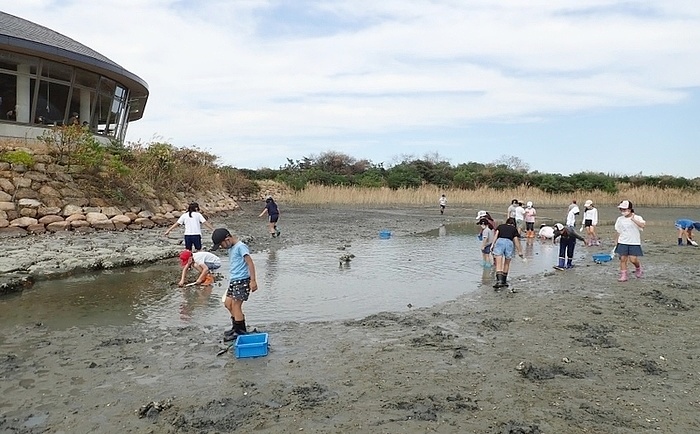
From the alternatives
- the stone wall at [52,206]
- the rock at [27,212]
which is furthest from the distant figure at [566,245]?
the rock at [27,212]

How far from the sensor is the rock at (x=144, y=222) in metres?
20.1

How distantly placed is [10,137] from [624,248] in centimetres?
2271

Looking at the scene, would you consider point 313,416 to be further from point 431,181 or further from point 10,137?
point 431,181

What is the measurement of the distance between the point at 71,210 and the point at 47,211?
776 mm

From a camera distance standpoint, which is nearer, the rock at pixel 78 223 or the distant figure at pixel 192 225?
the distant figure at pixel 192 225

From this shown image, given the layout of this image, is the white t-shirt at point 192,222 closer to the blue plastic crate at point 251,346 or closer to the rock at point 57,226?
the blue plastic crate at point 251,346

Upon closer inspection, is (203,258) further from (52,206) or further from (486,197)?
(486,197)

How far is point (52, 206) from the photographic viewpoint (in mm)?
18234

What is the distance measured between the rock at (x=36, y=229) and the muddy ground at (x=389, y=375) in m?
10.6

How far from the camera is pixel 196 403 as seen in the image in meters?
5.30

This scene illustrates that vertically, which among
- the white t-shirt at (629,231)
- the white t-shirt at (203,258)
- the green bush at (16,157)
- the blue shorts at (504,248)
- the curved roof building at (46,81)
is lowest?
the white t-shirt at (203,258)

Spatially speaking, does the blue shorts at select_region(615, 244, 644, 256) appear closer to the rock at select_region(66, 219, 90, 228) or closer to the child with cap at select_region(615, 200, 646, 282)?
the child with cap at select_region(615, 200, 646, 282)

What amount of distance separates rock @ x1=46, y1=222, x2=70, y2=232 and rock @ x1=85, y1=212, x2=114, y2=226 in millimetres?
756

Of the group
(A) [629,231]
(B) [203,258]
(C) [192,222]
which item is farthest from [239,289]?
(A) [629,231]
